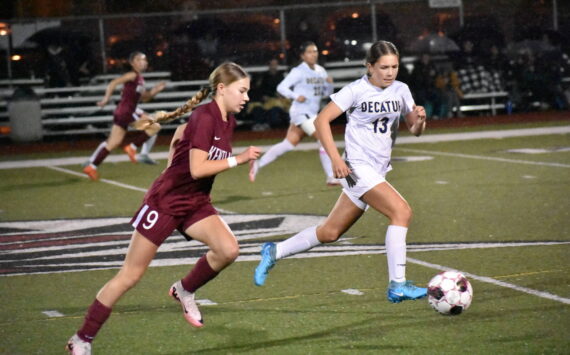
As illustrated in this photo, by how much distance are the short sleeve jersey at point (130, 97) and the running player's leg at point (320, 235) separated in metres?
10.5

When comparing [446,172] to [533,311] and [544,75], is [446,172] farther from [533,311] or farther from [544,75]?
[544,75]

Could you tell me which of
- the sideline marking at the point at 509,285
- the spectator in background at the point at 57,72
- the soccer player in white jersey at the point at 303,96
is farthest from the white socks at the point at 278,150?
the spectator in background at the point at 57,72

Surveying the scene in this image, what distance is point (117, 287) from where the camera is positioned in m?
6.79

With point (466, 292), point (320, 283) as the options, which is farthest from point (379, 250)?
point (466, 292)

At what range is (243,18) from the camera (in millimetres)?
31453

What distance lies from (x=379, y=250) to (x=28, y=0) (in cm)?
2556

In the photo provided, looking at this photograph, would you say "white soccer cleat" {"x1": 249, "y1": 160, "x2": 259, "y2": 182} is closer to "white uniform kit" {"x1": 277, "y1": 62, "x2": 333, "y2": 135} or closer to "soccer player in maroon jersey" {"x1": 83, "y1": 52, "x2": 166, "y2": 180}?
"white uniform kit" {"x1": 277, "y1": 62, "x2": 333, "y2": 135}

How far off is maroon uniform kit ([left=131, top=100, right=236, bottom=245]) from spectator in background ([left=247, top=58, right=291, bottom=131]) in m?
20.1

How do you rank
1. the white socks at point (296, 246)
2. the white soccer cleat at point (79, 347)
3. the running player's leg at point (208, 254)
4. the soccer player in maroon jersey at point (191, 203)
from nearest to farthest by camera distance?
the white soccer cleat at point (79, 347) → the soccer player in maroon jersey at point (191, 203) → the running player's leg at point (208, 254) → the white socks at point (296, 246)

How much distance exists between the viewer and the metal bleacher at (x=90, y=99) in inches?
1083

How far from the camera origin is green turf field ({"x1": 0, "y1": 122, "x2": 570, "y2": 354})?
7203 millimetres

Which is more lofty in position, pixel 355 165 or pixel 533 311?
pixel 355 165

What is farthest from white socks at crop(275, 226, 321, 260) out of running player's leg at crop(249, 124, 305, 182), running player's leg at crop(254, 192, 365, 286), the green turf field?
running player's leg at crop(249, 124, 305, 182)

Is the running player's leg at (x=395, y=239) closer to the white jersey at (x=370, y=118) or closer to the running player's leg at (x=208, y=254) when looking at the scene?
the white jersey at (x=370, y=118)
